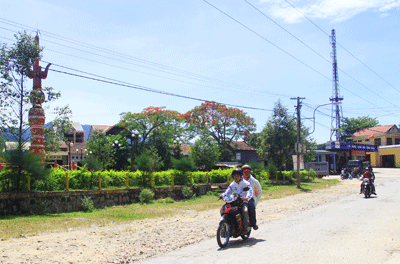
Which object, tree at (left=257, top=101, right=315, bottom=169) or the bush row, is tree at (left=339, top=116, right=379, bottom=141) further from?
the bush row

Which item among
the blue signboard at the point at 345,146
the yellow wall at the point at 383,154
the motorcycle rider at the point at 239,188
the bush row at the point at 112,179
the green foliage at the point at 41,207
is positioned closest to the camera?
the motorcycle rider at the point at 239,188

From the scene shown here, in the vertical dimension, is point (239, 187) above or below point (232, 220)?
above

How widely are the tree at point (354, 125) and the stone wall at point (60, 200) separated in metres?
67.1

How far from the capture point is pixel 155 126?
Result: 130 ft

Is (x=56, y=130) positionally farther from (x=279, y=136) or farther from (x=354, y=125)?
(x=354, y=125)

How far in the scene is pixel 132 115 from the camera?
1537 inches

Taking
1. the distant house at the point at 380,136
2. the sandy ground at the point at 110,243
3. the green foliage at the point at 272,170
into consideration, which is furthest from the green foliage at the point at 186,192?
the distant house at the point at 380,136

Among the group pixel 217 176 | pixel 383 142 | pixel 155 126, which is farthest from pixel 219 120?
pixel 383 142

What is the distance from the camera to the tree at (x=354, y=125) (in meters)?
74.2

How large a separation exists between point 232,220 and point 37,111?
37.2ft

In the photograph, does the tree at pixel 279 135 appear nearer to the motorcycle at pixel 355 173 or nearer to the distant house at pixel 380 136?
the motorcycle at pixel 355 173

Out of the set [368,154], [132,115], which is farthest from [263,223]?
[368,154]

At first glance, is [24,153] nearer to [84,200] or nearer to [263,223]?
[84,200]

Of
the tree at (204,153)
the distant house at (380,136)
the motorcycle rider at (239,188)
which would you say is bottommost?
the motorcycle rider at (239,188)
